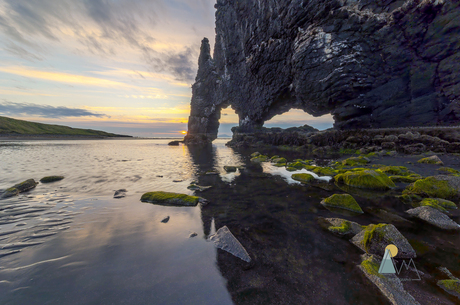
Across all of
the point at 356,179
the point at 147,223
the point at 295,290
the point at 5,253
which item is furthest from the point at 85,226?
the point at 356,179

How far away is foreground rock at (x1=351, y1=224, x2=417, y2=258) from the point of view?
4.45 metres

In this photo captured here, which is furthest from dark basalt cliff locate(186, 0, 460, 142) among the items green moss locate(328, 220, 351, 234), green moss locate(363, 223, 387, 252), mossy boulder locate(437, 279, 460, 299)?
mossy boulder locate(437, 279, 460, 299)

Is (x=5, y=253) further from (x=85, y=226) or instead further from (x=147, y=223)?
(x=147, y=223)

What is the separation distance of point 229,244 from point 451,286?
16.5ft

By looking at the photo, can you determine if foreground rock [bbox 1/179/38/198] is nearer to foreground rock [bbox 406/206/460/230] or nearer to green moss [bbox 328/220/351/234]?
green moss [bbox 328/220/351/234]

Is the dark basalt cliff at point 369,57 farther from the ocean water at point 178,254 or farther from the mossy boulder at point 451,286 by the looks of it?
the mossy boulder at point 451,286

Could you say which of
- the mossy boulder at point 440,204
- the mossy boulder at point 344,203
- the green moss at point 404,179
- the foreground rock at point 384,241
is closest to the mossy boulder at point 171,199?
the mossy boulder at point 344,203

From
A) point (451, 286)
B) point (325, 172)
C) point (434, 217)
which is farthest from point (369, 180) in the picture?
point (451, 286)

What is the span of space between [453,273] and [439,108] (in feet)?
133

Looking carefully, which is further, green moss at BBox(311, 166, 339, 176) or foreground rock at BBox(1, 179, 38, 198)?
green moss at BBox(311, 166, 339, 176)

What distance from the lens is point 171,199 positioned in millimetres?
8898

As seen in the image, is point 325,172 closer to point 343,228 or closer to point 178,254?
point 343,228

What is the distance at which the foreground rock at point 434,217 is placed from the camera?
5.96 metres

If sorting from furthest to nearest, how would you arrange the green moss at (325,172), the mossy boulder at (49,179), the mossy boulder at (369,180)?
the green moss at (325,172)
the mossy boulder at (49,179)
the mossy boulder at (369,180)
